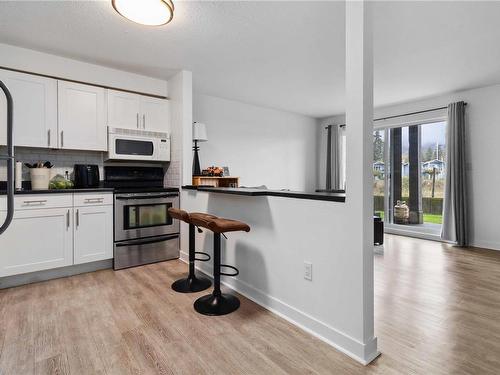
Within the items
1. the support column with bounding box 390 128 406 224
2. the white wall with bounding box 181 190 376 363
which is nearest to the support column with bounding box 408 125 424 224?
the support column with bounding box 390 128 406 224

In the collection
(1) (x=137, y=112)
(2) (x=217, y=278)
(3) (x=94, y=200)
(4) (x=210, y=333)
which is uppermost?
(1) (x=137, y=112)

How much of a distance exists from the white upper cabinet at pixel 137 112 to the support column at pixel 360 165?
2.83 metres

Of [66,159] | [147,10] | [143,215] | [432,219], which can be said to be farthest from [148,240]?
[432,219]

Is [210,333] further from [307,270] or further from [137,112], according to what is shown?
[137,112]

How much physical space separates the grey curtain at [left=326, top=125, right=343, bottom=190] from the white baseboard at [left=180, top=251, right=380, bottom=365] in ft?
14.2

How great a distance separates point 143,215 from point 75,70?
188cm

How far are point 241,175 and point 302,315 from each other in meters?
3.61

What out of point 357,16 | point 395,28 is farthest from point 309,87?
point 357,16

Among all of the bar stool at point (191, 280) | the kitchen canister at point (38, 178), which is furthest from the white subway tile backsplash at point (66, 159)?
the bar stool at point (191, 280)

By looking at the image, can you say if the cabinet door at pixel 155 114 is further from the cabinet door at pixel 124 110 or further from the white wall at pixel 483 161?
the white wall at pixel 483 161

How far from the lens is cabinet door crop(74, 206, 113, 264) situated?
9.89 ft

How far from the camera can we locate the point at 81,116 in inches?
129

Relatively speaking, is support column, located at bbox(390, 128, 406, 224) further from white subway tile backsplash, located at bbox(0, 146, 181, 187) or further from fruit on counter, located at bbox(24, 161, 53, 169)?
fruit on counter, located at bbox(24, 161, 53, 169)

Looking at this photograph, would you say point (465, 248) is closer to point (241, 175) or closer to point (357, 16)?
point (241, 175)
